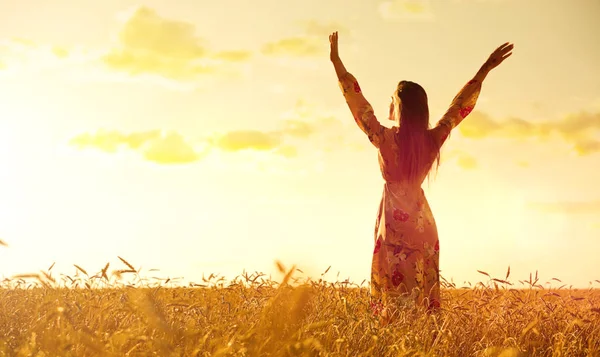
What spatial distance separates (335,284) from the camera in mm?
4973

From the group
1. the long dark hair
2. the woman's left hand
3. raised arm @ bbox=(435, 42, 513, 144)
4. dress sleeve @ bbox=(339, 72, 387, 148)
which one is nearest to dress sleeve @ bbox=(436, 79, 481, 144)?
raised arm @ bbox=(435, 42, 513, 144)

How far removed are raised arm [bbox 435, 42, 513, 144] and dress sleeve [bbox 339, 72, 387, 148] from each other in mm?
689

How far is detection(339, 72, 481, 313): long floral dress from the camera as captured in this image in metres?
5.95

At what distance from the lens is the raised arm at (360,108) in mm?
6039

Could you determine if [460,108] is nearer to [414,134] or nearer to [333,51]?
[414,134]

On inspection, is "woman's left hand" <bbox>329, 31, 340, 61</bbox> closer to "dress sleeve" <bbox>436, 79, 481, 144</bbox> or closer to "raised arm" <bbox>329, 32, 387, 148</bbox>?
"raised arm" <bbox>329, 32, 387, 148</bbox>

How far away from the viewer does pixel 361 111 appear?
6.07m

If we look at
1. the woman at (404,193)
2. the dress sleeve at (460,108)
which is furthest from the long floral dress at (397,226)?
the dress sleeve at (460,108)

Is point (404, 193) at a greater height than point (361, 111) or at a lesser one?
lesser

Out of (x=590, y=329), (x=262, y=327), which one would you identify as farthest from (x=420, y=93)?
(x=262, y=327)

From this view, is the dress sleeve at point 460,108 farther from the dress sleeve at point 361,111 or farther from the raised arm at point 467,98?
the dress sleeve at point 361,111

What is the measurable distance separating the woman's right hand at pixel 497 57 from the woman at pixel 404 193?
4.34ft

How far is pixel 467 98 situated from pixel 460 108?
0.17 meters

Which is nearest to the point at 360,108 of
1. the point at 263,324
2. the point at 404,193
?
the point at 404,193
